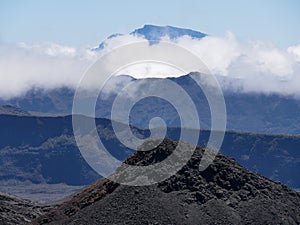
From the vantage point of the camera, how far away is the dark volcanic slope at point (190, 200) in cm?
10262

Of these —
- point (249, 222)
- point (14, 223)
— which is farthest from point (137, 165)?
point (14, 223)

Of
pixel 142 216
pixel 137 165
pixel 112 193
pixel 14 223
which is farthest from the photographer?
pixel 14 223

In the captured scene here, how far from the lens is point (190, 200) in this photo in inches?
4237

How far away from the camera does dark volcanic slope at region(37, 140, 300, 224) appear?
10262cm

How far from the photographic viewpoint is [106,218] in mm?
101562

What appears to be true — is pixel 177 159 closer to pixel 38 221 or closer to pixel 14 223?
pixel 38 221

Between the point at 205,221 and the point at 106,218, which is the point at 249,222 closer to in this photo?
the point at 205,221

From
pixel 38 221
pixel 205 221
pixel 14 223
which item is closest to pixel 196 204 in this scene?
pixel 205 221

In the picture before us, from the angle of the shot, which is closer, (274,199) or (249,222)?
(249,222)

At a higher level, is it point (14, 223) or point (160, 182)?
point (160, 182)

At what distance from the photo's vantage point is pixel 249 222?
10462 centimetres

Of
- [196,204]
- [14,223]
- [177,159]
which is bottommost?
[14,223]

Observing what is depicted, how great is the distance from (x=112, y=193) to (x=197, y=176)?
50.0ft

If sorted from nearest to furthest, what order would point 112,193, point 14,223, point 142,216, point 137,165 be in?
point 142,216, point 112,193, point 137,165, point 14,223
